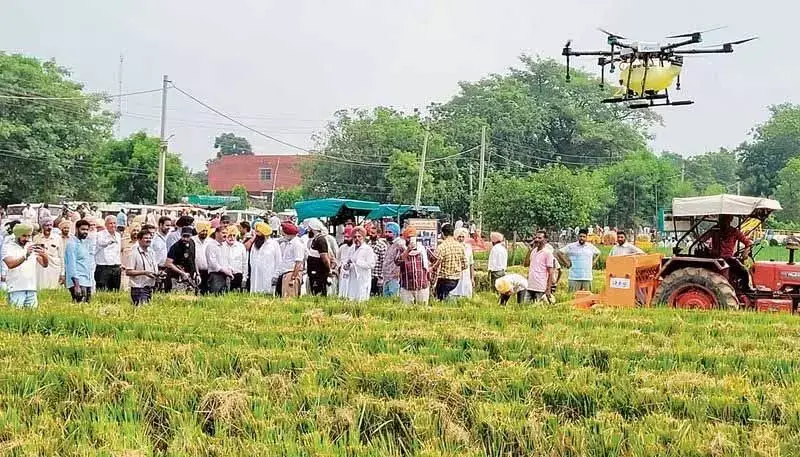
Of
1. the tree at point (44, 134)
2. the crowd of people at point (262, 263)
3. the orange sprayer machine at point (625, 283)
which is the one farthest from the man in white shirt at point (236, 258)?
the tree at point (44, 134)

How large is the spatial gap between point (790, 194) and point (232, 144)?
226 feet

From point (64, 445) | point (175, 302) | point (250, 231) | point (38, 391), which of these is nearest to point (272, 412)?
→ point (64, 445)

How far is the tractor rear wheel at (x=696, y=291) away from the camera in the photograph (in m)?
10.9

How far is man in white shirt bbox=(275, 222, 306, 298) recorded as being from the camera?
11125mm

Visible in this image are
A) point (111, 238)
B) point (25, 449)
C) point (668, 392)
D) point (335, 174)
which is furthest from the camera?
point (335, 174)

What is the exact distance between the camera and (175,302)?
10.5 meters

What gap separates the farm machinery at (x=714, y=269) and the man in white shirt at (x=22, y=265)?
688 cm

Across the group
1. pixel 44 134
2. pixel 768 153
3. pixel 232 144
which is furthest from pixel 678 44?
pixel 232 144

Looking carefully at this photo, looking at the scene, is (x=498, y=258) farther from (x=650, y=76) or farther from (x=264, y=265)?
(x=650, y=76)

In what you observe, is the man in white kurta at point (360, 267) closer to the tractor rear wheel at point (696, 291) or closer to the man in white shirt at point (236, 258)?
the man in white shirt at point (236, 258)

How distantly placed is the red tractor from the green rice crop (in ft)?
6.46

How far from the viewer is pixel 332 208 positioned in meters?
19.2

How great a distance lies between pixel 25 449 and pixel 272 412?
1518 millimetres

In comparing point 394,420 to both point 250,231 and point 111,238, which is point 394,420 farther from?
point 250,231
